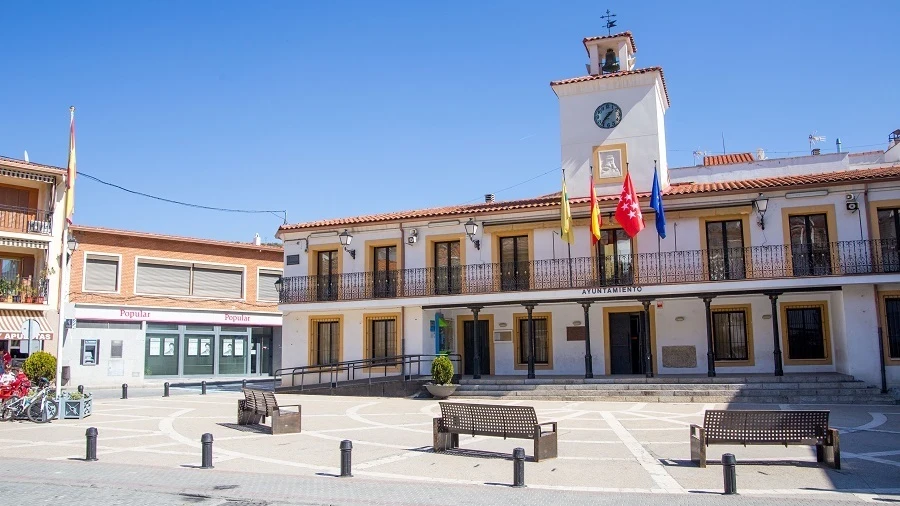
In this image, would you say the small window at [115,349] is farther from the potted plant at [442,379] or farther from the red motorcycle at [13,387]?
the potted plant at [442,379]

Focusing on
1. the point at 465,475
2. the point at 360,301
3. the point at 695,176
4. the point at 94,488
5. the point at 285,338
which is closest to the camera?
the point at 94,488

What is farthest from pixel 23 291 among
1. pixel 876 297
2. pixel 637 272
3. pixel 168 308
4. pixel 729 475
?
pixel 876 297

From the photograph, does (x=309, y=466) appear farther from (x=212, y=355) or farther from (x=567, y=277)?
(x=212, y=355)

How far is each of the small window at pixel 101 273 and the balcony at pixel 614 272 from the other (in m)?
10.2

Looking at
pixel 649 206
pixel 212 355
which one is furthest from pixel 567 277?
Answer: pixel 212 355

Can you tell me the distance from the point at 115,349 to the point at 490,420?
26017 mm

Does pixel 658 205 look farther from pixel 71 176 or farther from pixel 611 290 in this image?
pixel 71 176

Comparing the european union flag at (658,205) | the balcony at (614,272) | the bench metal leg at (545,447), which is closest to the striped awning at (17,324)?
the balcony at (614,272)

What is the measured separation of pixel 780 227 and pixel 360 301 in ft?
45.6

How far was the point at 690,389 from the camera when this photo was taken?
67.8 feet

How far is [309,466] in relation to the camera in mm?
11148

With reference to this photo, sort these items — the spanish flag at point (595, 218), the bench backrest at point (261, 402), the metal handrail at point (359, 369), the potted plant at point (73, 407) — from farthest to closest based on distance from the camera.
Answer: the metal handrail at point (359, 369), the spanish flag at point (595, 218), the potted plant at point (73, 407), the bench backrest at point (261, 402)

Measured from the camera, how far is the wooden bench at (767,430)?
34.5 ft

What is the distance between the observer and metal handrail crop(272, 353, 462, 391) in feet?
82.3
